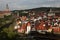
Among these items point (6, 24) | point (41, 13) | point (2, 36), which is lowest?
point (2, 36)

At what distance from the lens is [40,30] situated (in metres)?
2.40

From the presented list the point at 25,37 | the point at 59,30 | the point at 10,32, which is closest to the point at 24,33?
the point at 25,37

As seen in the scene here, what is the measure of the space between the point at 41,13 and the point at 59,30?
1.36 feet

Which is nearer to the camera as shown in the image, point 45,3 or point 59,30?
point 59,30

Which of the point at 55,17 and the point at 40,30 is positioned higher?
the point at 55,17

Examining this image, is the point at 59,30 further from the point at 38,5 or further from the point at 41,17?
the point at 38,5

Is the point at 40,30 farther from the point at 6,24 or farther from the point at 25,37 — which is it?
the point at 6,24

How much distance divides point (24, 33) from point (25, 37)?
0.07m

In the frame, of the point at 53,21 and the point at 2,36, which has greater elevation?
the point at 53,21

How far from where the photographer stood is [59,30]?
2311mm

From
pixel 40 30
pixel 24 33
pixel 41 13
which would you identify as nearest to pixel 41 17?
pixel 41 13

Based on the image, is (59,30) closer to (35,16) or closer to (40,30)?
(40,30)

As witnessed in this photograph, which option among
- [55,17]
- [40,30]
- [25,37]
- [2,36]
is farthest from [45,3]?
[2,36]

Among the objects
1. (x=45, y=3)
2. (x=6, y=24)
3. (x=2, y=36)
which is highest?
(x=45, y=3)
